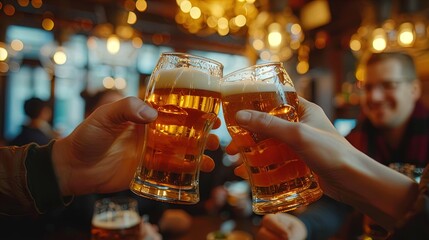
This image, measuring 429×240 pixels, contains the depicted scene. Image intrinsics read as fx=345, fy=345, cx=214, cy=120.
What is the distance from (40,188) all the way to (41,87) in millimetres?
7613

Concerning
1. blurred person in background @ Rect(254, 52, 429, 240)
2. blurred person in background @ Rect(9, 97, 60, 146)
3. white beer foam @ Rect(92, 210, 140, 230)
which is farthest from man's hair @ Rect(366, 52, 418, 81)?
blurred person in background @ Rect(9, 97, 60, 146)

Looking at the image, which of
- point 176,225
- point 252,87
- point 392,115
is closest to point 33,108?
point 176,225

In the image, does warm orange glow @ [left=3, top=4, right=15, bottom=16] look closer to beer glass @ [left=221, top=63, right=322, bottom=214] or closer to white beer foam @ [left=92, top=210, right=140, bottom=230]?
white beer foam @ [left=92, top=210, right=140, bottom=230]

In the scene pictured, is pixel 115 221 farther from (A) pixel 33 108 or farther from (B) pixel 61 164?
(A) pixel 33 108

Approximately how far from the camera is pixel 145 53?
828 centimetres

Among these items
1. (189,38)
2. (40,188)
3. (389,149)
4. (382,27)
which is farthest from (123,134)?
(189,38)

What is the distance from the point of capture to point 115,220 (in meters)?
1.38

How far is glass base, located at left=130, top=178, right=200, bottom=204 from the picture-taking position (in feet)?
3.34

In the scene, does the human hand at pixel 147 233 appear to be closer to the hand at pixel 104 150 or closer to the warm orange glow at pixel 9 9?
the hand at pixel 104 150

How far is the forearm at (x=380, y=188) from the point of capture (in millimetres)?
797

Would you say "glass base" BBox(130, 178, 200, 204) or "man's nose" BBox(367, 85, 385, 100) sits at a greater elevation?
"man's nose" BBox(367, 85, 385, 100)

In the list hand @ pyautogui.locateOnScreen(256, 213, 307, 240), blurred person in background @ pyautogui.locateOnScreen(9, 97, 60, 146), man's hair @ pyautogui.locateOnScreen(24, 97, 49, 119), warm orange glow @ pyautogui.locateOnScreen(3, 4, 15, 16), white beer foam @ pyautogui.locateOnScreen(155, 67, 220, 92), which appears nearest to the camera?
white beer foam @ pyautogui.locateOnScreen(155, 67, 220, 92)

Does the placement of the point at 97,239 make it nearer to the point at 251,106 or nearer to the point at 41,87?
the point at 251,106

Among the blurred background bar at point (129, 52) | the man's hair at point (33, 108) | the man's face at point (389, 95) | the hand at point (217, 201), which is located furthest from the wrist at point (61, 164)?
the blurred background bar at point (129, 52)
